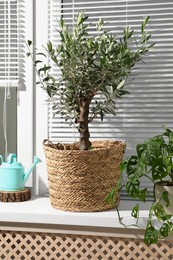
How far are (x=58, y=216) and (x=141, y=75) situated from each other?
647 mm

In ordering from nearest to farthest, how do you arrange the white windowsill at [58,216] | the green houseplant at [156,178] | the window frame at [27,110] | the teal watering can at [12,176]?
1. the green houseplant at [156,178]
2. the white windowsill at [58,216]
3. the teal watering can at [12,176]
4. the window frame at [27,110]

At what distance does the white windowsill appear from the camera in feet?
5.97

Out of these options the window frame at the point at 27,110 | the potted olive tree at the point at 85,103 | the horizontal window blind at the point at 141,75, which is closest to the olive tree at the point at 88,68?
the potted olive tree at the point at 85,103

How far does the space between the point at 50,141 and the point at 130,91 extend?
0.37 m

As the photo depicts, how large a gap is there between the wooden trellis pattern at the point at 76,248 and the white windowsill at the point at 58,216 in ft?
0.26

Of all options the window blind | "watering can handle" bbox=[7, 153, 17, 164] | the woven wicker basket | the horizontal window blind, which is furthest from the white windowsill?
the window blind

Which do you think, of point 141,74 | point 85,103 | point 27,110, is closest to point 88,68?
point 85,103

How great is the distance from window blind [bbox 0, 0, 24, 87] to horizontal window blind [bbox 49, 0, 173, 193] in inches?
5.6

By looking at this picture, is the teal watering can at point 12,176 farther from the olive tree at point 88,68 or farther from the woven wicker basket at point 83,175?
the olive tree at point 88,68

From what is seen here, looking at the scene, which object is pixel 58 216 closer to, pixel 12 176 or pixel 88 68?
pixel 12 176

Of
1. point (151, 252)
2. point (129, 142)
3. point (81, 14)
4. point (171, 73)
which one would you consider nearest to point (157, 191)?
point (151, 252)

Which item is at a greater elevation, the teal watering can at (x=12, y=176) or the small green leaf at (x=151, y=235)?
the teal watering can at (x=12, y=176)

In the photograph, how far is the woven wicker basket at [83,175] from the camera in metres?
1.83

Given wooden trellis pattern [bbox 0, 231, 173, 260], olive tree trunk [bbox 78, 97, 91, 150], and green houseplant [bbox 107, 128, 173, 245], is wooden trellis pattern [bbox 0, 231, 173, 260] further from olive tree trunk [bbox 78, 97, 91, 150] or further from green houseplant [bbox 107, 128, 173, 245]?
olive tree trunk [bbox 78, 97, 91, 150]
